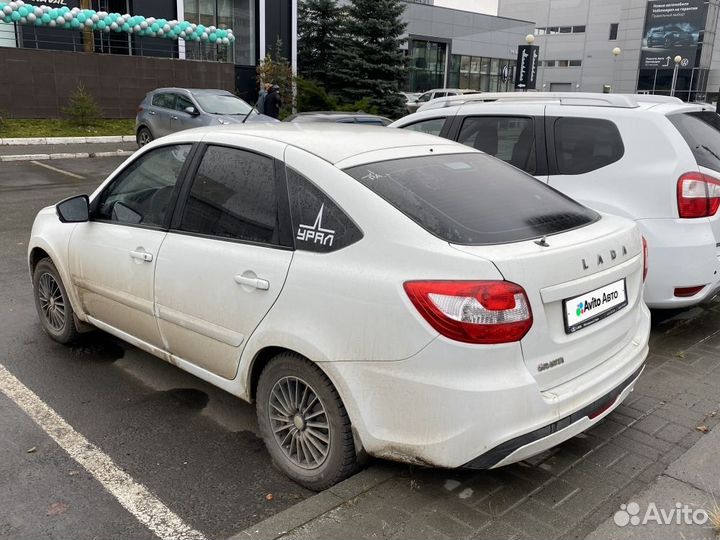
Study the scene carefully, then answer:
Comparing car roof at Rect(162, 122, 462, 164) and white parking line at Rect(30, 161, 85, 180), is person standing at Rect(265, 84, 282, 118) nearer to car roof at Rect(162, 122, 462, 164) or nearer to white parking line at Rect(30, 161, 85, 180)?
white parking line at Rect(30, 161, 85, 180)

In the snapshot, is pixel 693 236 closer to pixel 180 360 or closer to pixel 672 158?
pixel 672 158

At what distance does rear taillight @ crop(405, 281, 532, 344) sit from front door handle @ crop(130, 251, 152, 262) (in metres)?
1.83

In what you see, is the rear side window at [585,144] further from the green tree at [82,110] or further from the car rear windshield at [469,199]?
the green tree at [82,110]

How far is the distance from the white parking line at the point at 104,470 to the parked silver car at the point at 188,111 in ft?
37.4

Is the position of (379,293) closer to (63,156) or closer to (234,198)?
(234,198)

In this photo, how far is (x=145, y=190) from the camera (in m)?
4.00

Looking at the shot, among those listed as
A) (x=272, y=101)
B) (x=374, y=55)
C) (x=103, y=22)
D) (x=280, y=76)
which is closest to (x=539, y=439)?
(x=272, y=101)

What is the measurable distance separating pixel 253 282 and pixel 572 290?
1.43 metres

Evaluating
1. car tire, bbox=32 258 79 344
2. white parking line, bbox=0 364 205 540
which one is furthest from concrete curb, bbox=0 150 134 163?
white parking line, bbox=0 364 205 540

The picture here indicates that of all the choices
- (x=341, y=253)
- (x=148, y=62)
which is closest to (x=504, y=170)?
(x=341, y=253)

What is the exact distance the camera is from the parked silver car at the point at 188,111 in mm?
15016

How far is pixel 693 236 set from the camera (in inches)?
179

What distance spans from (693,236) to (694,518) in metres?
2.45

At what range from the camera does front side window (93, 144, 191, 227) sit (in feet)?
12.4
